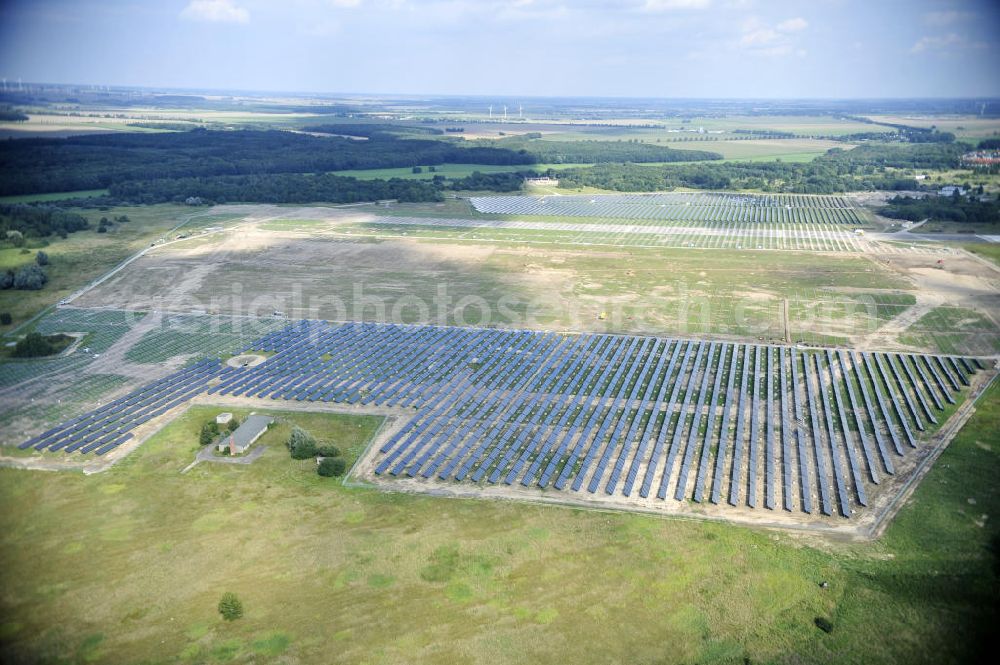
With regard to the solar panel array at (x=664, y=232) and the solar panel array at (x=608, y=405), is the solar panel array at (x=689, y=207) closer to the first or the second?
the solar panel array at (x=664, y=232)

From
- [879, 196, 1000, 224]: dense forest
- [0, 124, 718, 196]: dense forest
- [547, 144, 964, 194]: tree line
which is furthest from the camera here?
[547, 144, 964, 194]: tree line

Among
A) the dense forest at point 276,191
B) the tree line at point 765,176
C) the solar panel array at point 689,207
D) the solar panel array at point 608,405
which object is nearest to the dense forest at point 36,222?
the dense forest at point 276,191

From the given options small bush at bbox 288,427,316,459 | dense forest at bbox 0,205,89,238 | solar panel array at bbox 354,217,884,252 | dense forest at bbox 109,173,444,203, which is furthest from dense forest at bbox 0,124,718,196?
small bush at bbox 288,427,316,459

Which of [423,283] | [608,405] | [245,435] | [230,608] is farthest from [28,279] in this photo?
[608,405]

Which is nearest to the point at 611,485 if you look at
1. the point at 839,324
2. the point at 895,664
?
the point at 895,664

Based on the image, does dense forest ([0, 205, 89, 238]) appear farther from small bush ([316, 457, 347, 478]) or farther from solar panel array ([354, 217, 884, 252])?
small bush ([316, 457, 347, 478])

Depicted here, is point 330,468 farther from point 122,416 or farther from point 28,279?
point 28,279
